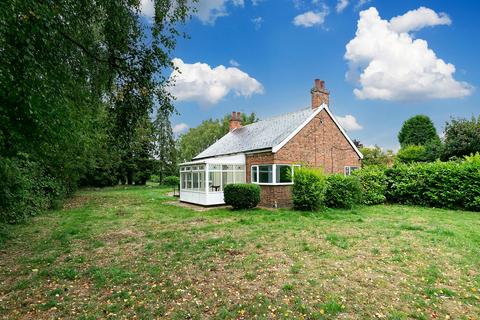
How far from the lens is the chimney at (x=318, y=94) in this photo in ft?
58.4

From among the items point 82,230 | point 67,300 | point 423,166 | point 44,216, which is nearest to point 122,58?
point 67,300

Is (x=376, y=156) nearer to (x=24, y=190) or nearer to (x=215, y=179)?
(x=215, y=179)

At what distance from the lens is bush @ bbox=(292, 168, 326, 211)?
13500 millimetres

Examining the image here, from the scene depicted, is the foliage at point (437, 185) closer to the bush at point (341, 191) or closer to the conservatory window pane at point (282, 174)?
the bush at point (341, 191)

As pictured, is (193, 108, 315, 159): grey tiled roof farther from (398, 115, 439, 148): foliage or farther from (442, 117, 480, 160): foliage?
(398, 115, 439, 148): foliage

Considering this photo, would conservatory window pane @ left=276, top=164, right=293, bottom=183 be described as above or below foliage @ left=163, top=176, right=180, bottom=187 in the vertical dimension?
above

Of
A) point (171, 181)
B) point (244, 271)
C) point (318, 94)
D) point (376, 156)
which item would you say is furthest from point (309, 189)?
point (171, 181)

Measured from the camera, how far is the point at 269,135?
17.9 m

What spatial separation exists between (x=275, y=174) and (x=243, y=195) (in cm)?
227

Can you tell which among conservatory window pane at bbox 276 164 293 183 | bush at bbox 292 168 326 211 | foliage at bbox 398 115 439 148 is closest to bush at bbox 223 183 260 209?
conservatory window pane at bbox 276 164 293 183

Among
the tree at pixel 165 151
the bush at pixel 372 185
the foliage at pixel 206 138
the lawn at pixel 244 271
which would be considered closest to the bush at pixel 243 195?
the lawn at pixel 244 271

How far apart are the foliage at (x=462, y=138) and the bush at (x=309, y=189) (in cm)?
1856

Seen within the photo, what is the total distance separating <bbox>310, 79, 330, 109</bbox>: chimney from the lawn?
9.34 metres

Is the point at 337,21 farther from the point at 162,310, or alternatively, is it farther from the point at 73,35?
Result: the point at 162,310
